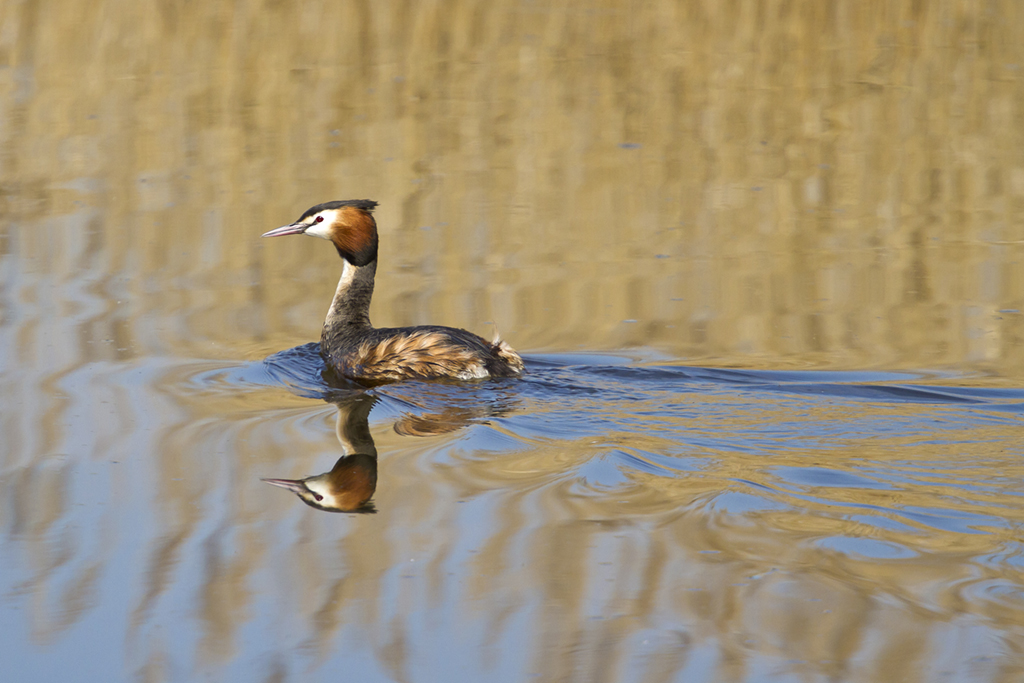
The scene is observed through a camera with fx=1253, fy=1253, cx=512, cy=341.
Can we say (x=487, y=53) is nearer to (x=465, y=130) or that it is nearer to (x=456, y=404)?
(x=465, y=130)

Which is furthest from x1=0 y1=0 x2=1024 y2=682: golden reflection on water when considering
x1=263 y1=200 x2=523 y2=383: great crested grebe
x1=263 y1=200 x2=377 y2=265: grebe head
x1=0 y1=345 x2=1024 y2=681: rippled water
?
x1=263 y1=200 x2=377 y2=265: grebe head

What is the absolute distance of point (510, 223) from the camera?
1087 cm

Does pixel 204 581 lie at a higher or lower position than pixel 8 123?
lower

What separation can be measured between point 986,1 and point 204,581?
701 inches

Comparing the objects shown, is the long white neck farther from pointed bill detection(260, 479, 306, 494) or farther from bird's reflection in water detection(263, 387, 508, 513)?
pointed bill detection(260, 479, 306, 494)

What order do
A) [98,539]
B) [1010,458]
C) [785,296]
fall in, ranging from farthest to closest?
[785,296] → [1010,458] → [98,539]

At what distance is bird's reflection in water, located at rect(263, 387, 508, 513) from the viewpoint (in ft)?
18.3

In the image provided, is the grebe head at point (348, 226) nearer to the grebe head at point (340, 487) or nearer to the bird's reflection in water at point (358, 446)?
the bird's reflection in water at point (358, 446)

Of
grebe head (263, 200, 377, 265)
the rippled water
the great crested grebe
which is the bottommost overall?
the rippled water

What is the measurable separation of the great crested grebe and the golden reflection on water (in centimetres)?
34

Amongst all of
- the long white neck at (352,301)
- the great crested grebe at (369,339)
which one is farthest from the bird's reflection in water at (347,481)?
the long white neck at (352,301)

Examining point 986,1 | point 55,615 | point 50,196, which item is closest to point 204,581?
point 55,615

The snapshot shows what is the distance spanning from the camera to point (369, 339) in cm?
767

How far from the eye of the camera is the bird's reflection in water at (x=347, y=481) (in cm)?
552
